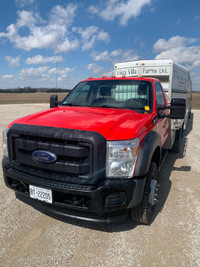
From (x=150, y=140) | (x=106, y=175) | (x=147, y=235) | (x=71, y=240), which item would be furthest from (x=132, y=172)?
(x=71, y=240)

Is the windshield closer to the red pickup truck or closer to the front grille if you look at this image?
the red pickup truck

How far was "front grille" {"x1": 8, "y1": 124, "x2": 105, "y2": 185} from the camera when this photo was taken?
210cm

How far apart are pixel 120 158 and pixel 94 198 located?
489 mm

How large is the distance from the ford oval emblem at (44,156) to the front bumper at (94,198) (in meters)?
0.24

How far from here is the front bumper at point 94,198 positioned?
6.91 ft

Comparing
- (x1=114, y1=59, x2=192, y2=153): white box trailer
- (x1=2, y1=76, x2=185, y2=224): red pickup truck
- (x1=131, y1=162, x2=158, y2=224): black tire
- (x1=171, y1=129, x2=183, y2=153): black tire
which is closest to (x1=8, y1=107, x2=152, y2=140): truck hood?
(x1=2, y1=76, x2=185, y2=224): red pickup truck

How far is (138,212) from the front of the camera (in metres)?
2.54

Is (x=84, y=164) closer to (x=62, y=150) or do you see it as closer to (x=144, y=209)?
(x=62, y=150)

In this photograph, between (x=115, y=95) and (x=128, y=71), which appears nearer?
(x=115, y=95)

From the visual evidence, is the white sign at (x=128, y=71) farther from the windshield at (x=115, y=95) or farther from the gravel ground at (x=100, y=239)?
the gravel ground at (x=100, y=239)

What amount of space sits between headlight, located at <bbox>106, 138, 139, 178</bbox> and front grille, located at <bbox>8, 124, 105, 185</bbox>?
9 cm

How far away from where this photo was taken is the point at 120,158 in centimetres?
214

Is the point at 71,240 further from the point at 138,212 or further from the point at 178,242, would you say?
the point at 178,242

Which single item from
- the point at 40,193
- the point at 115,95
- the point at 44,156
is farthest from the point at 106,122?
the point at 115,95
